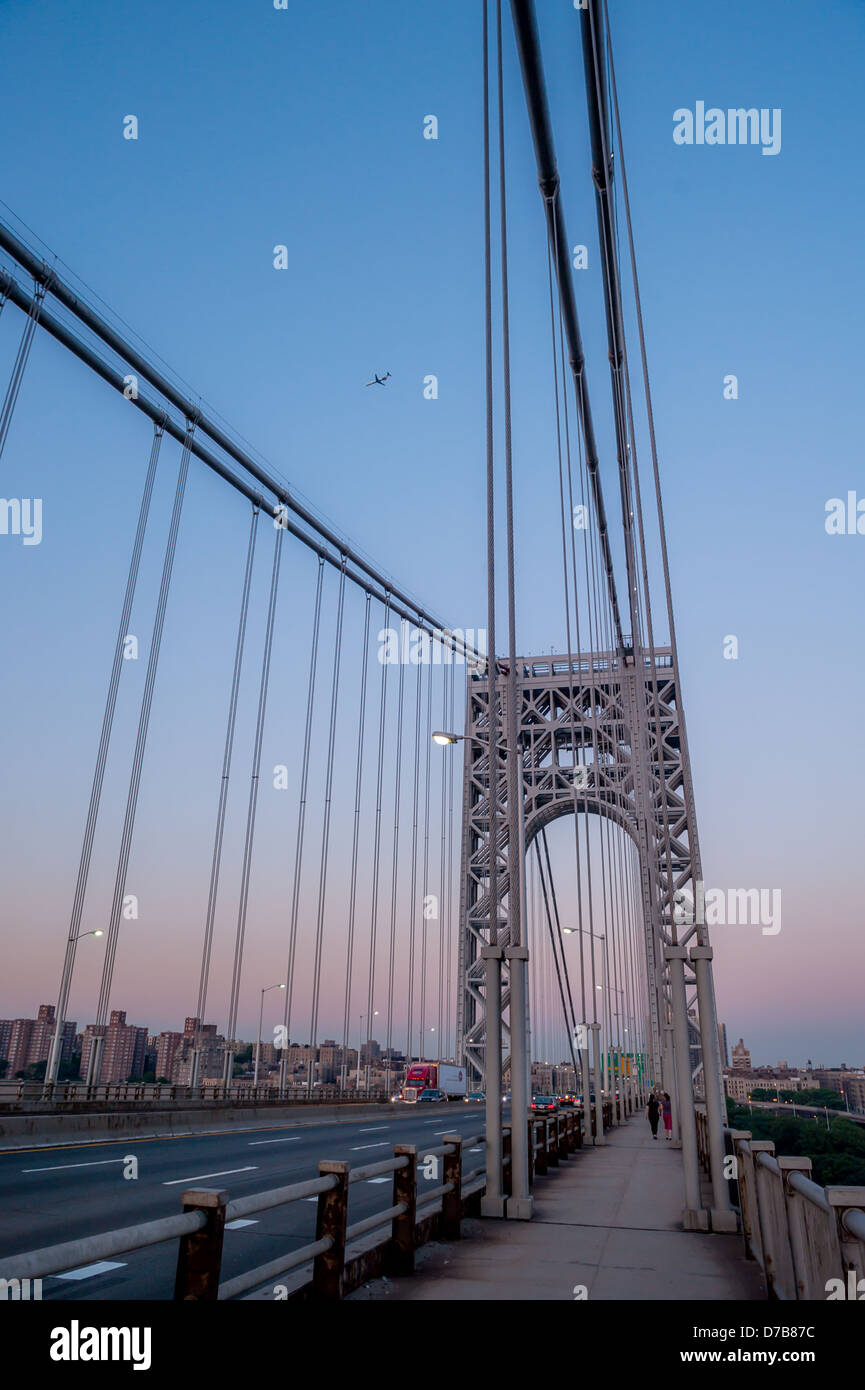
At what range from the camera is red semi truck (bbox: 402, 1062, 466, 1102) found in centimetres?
5422

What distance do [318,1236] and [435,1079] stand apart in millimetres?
56369

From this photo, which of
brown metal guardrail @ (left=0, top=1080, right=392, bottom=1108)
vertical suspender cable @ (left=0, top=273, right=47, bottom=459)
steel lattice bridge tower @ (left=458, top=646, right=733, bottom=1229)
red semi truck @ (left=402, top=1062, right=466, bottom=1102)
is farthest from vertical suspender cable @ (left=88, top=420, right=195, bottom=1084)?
red semi truck @ (left=402, top=1062, right=466, bottom=1102)

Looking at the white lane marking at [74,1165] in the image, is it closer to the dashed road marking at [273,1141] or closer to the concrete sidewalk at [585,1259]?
the dashed road marking at [273,1141]

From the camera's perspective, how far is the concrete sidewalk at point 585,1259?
6137mm

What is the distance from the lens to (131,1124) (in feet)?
58.7

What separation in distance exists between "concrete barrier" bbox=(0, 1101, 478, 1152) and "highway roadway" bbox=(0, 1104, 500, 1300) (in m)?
0.37

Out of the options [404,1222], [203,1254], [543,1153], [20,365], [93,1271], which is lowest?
[93,1271]

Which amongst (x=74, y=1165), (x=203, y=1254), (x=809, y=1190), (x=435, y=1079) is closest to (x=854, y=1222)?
(x=809, y=1190)

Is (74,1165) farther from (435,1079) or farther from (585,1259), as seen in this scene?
(435,1079)

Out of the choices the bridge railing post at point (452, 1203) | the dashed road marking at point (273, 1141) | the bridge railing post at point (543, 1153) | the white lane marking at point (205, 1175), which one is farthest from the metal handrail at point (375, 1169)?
the dashed road marking at point (273, 1141)

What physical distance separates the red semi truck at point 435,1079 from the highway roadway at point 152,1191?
37065mm
